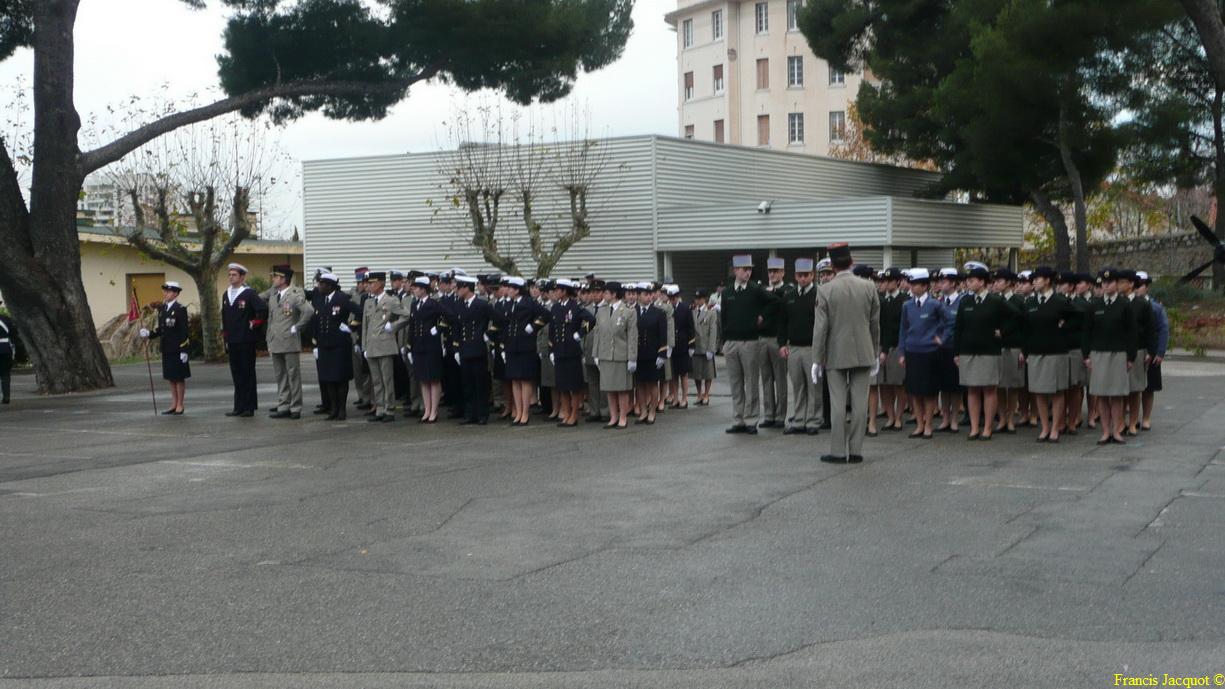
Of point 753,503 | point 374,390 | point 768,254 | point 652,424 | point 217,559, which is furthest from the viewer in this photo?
point 768,254

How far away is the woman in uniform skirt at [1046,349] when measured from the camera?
1411cm

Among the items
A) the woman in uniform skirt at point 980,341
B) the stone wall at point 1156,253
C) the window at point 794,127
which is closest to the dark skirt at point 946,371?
the woman in uniform skirt at point 980,341

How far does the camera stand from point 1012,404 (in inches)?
593

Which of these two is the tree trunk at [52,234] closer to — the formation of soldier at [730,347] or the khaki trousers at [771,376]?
the formation of soldier at [730,347]

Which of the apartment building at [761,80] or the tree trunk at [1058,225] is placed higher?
the apartment building at [761,80]

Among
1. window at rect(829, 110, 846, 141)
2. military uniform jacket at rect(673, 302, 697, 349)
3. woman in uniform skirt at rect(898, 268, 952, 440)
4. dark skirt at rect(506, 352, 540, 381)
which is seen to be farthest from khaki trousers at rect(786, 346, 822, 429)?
window at rect(829, 110, 846, 141)

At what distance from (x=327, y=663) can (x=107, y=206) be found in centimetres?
4644

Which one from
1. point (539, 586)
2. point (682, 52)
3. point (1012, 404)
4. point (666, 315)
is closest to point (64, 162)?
point (666, 315)

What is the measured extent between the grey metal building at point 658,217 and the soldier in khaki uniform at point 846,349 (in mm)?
20652

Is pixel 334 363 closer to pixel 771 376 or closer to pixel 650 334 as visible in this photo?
pixel 650 334

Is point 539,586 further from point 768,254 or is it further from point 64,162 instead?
point 768,254

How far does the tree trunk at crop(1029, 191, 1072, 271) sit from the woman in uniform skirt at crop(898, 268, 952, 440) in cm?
2862

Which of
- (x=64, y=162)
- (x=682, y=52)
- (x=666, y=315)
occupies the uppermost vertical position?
(x=682, y=52)

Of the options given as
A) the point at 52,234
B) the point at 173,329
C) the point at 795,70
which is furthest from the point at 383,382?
the point at 795,70
